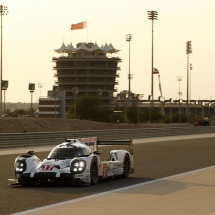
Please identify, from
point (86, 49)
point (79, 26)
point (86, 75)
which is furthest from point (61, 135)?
point (86, 49)

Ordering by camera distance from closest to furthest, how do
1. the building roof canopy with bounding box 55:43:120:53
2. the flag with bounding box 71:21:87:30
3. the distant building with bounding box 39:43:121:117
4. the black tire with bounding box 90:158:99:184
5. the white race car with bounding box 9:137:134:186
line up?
1. the white race car with bounding box 9:137:134:186
2. the black tire with bounding box 90:158:99:184
3. the flag with bounding box 71:21:87:30
4. the distant building with bounding box 39:43:121:117
5. the building roof canopy with bounding box 55:43:120:53

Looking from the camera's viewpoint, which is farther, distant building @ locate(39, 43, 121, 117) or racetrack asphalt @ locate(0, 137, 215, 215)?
distant building @ locate(39, 43, 121, 117)

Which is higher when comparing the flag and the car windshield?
the flag

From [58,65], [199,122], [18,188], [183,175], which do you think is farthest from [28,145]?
[58,65]

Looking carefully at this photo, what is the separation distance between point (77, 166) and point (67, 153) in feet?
2.79

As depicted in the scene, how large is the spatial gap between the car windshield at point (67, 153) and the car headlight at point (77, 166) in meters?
0.62

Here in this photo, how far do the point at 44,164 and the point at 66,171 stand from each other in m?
0.66

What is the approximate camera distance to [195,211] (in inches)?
436

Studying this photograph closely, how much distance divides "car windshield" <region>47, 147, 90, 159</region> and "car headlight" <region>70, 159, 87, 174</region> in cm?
62

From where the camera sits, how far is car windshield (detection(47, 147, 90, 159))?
51.8 feet

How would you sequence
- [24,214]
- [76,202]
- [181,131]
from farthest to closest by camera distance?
[181,131]
[76,202]
[24,214]

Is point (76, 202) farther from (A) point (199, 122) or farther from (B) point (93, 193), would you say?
(A) point (199, 122)

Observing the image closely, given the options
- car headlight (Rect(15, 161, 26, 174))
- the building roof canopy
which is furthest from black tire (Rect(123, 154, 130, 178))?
the building roof canopy

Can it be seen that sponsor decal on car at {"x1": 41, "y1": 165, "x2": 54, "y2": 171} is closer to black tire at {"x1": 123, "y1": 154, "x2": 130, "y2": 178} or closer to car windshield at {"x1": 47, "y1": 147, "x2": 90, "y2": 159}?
car windshield at {"x1": 47, "y1": 147, "x2": 90, "y2": 159}
